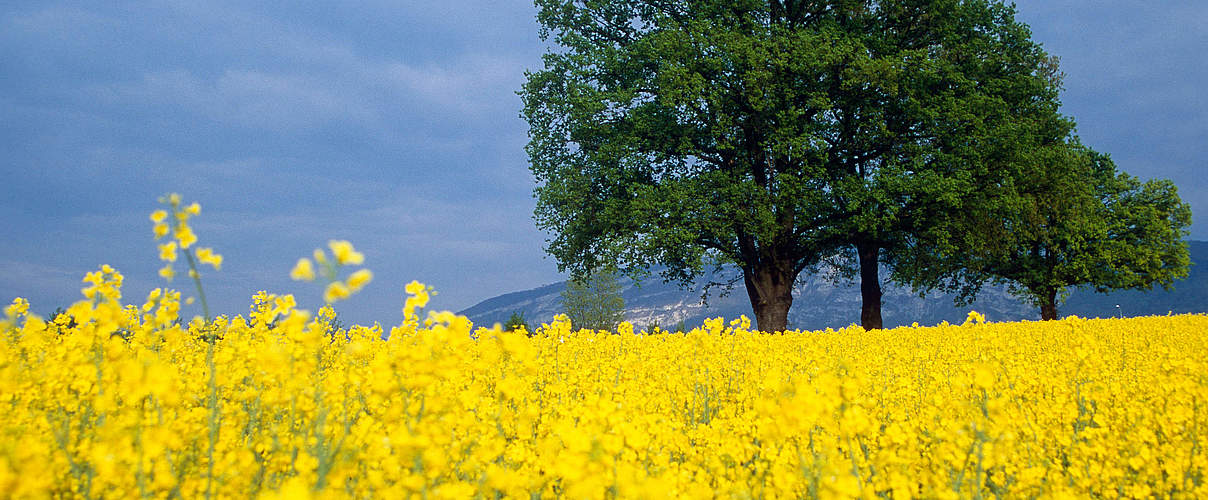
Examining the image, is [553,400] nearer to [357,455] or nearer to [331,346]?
[357,455]

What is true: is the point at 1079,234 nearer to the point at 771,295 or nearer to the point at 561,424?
the point at 771,295

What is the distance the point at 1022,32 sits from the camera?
23047 mm

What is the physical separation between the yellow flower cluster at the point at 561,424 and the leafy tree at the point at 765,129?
11.0 m

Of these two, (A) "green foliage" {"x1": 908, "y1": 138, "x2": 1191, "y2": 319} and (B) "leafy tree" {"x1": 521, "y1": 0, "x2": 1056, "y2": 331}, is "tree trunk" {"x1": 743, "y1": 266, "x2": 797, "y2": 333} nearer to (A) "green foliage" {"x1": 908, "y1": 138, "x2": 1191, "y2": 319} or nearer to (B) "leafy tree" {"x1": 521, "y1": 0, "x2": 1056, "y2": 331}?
(B) "leafy tree" {"x1": 521, "y1": 0, "x2": 1056, "y2": 331}

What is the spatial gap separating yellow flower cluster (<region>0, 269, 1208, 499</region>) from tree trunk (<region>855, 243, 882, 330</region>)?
Result: 14.2 metres

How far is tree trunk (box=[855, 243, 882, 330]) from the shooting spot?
22766mm

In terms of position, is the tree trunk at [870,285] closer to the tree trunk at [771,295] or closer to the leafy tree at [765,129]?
the leafy tree at [765,129]

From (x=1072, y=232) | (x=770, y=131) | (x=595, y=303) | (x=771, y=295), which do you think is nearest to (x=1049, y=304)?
(x=1072, y=232)

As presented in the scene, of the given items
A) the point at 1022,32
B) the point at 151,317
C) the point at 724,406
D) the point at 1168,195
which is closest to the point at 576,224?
the point at 724,406

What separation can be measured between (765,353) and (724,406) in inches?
116

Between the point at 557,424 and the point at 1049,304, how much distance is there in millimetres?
31269

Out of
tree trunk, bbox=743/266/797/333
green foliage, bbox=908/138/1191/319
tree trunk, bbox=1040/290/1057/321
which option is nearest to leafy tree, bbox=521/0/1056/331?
tree trunk, bbox=743/266/797/333

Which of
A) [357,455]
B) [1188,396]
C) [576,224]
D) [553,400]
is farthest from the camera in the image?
[576,224]

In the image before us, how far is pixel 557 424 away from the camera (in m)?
4.68
